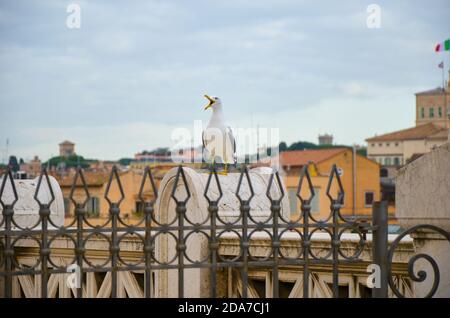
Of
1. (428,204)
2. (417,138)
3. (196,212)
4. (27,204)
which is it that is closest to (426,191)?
(428,204)

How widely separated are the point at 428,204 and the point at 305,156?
6485cm

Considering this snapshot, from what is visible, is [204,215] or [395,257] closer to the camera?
[395,257]

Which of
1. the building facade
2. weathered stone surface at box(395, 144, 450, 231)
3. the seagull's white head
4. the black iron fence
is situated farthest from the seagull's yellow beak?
the building facade

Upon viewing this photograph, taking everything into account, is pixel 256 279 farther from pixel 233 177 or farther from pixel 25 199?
pixel 25 199

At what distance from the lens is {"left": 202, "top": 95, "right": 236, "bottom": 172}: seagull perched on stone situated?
922 centimetres

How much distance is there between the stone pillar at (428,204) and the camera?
5.21 m

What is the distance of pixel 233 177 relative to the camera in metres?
8.53

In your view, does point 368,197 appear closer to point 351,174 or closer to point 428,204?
point 351,174

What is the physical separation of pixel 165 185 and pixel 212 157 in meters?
0.93

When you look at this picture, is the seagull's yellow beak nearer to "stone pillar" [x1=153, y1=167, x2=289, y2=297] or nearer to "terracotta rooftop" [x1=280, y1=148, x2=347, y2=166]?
"stone pillar" [x1=153, y1=167, x2=289, y2=297]

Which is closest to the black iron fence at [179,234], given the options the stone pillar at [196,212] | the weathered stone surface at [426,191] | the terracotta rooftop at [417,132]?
the weathered stone surface at [426,191]

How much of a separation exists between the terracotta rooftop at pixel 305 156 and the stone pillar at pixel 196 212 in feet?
187

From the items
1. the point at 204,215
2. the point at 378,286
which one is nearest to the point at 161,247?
the point at 204,215
